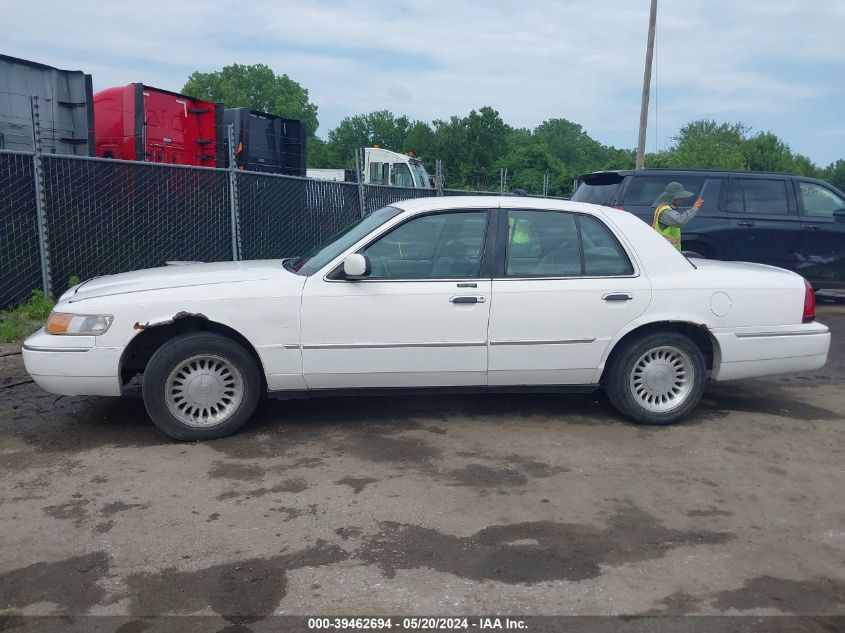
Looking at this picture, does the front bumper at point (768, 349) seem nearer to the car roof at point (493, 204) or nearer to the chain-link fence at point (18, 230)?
the car roof at point (493, 204)

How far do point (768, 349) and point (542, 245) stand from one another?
5.81ft

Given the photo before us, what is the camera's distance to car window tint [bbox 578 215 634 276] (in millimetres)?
5500

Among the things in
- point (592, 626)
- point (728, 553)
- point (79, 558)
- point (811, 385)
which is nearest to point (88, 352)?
point (79, 558)

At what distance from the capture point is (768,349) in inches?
222

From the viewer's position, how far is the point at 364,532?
3.85 m

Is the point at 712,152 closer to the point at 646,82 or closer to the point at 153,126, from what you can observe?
the point at 646,82

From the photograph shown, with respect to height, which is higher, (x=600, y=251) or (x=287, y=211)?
(x=287, y=211)

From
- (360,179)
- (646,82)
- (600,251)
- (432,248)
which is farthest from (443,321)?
(646,82)

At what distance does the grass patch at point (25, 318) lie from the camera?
26.5ft

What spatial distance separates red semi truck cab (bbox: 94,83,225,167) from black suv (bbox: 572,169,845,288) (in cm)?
746

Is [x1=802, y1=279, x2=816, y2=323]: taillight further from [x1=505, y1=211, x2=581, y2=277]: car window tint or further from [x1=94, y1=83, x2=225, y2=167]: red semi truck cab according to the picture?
[x1=94, y1=83, x2=225, y2=167]: red semi truck cab

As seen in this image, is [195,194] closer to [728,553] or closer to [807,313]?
[807,313]

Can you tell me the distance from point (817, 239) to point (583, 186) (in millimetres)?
3173

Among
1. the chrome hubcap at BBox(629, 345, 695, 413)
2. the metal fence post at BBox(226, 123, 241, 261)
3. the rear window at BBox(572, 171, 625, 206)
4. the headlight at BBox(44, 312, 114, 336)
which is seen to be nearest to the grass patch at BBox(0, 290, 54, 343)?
the metal fence post at BBox(226, 123, 241, 261)
